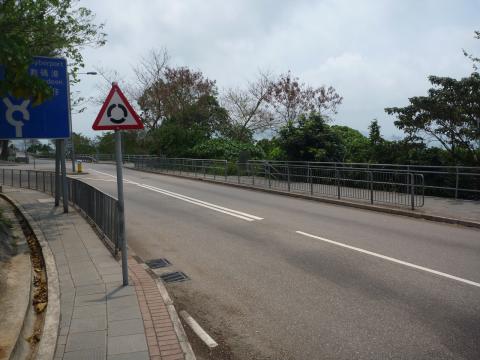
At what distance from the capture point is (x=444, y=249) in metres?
8.55

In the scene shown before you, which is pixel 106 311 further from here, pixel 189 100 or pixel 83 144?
pixel 83 144

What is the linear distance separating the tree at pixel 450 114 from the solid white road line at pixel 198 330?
1400 centimetres

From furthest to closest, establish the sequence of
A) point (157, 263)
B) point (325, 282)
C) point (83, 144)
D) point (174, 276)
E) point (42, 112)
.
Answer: point (83, 144) → point (42, 112) → point (157, 263) → point (174, 276) → point (325, 282)

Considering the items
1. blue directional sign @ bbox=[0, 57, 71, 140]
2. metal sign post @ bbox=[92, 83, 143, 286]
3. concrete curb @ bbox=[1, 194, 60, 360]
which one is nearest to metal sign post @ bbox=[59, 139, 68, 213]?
blue directional sign @ bbox=[0, 57, 71, 140]

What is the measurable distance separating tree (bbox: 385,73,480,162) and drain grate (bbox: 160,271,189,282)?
12902 mm

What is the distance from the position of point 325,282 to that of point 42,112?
24.2ft

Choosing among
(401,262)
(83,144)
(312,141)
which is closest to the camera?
(401,262)

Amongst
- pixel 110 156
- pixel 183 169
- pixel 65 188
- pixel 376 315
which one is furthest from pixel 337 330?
pixel 110 156

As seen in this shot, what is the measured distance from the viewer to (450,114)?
16.7 meters

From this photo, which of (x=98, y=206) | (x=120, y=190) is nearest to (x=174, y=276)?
(x=120, y=190)

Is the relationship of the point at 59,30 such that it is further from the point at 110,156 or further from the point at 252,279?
the point at 110,156

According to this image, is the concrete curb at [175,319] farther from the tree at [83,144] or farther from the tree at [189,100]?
the tree at [83,144]

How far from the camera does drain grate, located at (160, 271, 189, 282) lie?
23.4 feet

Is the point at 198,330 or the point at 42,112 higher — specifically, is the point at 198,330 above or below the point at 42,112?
below
